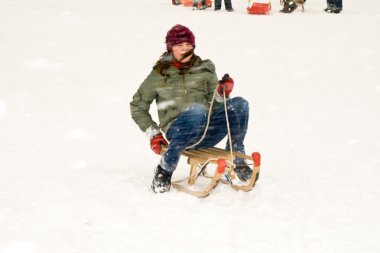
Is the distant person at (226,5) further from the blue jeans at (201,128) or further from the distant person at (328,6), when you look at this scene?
the blue jeans at (201,128)

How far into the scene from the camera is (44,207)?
9.87ft

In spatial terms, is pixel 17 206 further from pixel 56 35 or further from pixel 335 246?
pixel 56 35

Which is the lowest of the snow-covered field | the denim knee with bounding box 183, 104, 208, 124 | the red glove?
the snow-covered field

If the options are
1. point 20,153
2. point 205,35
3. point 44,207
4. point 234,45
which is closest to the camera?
point 44,207

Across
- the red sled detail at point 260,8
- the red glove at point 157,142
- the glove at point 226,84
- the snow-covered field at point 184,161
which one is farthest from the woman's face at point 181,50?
the red sled detail at point 260,8

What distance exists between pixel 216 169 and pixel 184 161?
1228 mm

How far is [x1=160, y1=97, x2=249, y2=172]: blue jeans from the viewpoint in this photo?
3.22 m

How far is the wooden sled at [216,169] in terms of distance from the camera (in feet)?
10.6

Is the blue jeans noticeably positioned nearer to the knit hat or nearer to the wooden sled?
the wooden sled

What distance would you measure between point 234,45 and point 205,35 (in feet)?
2.91

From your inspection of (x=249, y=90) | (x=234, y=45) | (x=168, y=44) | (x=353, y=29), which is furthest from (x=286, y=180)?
(x=353, y=29)

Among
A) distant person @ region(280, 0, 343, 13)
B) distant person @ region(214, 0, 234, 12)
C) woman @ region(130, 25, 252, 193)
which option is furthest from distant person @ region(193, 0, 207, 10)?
woman @ region(130, 25, 252, 193)

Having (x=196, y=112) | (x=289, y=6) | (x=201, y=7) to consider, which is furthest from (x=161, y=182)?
(x=201, y=7)

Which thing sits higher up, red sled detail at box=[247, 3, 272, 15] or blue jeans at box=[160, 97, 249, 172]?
red sled detail at box=[247, 3, 272, 15]
